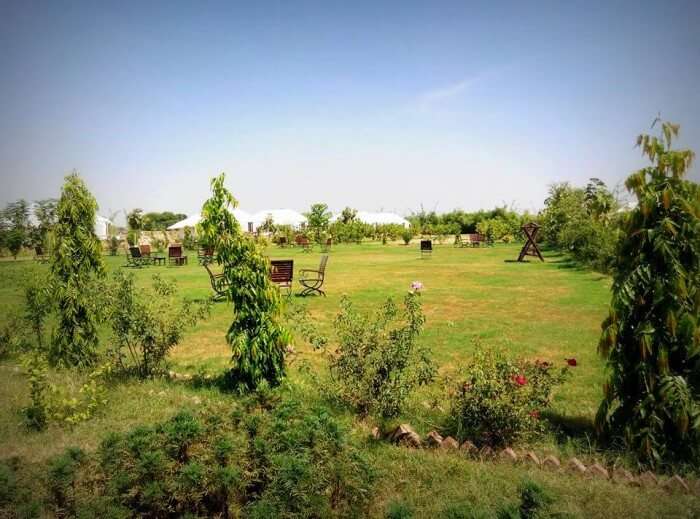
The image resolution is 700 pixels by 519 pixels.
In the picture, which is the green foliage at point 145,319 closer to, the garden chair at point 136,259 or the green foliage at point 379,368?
the green foliage at point 379,368

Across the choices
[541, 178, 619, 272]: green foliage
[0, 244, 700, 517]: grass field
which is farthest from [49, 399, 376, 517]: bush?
[541, 178, 619, 272]: green foliage

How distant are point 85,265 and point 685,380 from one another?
6386 mm

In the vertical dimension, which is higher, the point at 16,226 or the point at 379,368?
the point at 16,226

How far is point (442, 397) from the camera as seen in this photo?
4.73 m

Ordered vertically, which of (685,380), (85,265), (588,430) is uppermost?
(85,265)

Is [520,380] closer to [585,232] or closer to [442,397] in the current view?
[442,397]

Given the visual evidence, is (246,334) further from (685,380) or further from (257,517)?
(685,380)

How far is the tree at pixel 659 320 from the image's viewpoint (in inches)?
127

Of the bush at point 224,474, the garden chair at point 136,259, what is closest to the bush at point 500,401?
the bush at point 224,474

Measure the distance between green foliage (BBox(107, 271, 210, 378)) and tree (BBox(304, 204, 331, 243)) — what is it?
3327 cm

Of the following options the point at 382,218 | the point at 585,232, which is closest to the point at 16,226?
the point at 585,232

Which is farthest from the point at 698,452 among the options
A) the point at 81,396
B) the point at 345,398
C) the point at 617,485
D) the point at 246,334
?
the point at 81,396

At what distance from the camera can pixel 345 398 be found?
4.44 m

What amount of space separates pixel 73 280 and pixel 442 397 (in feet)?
15.4
